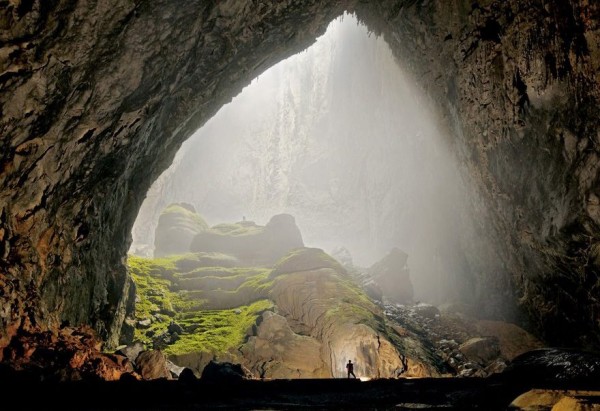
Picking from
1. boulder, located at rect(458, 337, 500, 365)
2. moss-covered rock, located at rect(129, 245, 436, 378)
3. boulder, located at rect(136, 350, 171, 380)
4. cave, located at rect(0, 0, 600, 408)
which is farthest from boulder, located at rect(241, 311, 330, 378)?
boulder, located at rect(136, 350, 171, 380)

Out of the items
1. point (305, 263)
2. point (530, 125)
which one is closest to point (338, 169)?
point (305, 263)

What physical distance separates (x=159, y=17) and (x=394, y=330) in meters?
20.1

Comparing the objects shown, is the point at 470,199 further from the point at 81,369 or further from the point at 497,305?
the point at 81,369

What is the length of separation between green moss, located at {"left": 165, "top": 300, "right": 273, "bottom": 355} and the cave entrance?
0.36 ft

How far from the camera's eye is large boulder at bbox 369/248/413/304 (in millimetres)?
35184

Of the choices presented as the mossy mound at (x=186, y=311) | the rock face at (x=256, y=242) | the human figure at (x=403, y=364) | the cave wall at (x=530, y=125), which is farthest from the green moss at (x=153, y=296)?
the cave wall at (x=530, y=125)

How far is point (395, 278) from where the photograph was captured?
3634 centimetres

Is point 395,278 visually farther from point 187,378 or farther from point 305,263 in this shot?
point 187,378

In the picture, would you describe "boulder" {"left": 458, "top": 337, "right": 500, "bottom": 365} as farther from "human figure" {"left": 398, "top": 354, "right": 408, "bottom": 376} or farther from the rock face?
the rock face

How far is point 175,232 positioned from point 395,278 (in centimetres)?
3004

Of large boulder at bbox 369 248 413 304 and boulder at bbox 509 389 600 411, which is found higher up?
large boulder at bbox 369 248 413 304

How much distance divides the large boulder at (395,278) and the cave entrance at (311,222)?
136mm

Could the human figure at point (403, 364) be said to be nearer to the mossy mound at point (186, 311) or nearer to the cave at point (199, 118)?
the cave at point (199, 118)

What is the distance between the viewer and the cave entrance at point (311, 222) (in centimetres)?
1997
